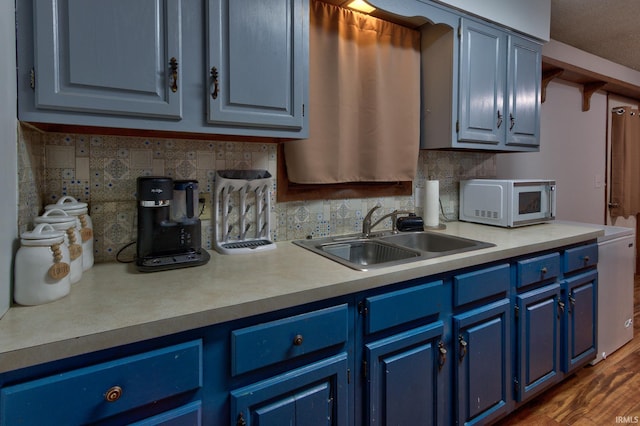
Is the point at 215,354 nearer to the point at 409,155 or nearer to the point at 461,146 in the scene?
the point at 409,155

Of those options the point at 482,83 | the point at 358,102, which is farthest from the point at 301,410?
the point at 482,83

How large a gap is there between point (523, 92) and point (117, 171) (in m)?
2.35

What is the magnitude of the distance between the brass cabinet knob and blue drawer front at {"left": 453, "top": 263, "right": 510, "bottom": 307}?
47.6 inches

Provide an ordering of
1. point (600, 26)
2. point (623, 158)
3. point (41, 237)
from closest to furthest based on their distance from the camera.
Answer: point (41, 237) → point (600, 26) → point (623, 158)

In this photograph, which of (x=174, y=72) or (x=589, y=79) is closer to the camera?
(x=174, y=72)

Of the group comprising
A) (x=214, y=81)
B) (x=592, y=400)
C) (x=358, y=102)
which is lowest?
(x=592, y=400)

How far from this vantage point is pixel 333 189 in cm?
195

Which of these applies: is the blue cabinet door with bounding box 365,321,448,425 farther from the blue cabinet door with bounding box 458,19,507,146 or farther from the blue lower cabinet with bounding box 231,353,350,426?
the blue cabinet door with bounding box 458,19,507,146

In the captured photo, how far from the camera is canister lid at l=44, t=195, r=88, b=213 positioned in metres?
1.17

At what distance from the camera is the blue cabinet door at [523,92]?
7.29 ft

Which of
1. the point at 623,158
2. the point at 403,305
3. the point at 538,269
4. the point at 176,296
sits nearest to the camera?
the point at 176,296

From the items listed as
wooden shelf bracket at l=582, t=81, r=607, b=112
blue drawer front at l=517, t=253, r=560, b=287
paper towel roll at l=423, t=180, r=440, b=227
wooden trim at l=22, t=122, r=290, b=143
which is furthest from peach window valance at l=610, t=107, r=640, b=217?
wooden trim at l=22, t=122, r=290, b=143

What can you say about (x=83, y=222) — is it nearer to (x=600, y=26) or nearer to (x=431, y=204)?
(x=431, y=204)

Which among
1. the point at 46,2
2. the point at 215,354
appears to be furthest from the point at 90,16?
the point at 215,354
